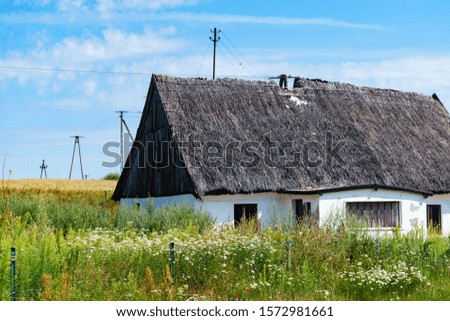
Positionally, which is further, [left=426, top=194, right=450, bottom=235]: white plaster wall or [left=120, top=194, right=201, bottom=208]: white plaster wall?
[left=426, top=194, right=450, bottom=235]: white plaster wall

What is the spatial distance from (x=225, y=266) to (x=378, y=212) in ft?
45.4

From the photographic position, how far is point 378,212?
84.9 ft

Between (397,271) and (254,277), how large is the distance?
2.93 m

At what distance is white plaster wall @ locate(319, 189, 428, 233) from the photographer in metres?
24.9

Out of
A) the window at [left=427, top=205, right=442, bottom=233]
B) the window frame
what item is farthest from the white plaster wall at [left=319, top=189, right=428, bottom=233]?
the window at [left=427, top=205, right=442, bottom=233]

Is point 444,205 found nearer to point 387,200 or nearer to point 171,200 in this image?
point 387,200

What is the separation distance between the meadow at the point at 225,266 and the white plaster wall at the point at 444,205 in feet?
39.8

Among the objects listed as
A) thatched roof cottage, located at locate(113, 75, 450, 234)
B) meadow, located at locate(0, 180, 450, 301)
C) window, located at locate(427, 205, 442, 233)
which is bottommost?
meadow, located at locate(0, 180, 450, 301)

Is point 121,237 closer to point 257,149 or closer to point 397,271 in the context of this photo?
point 397,271

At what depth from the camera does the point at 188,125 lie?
86.3ft

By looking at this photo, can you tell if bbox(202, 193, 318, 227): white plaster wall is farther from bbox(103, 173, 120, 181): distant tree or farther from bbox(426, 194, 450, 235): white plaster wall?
bbox(103, 173, 120, 181): distant tree

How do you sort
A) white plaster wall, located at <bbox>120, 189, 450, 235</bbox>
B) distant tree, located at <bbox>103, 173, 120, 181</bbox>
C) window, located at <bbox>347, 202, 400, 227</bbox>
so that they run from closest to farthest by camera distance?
white plaster wall, located at <bbox>120, 189, 450, 235</bbox> → window, located at <bbox>347, 202, 400, 227</bbox> → distant tree, located at <bbox>103, 173, 120, 181</bbox>

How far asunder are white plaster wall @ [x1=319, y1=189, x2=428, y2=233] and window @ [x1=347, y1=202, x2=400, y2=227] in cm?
24

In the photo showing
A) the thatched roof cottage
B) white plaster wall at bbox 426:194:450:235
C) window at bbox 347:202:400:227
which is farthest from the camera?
white plaster wall at bbox 426:194:450:235
